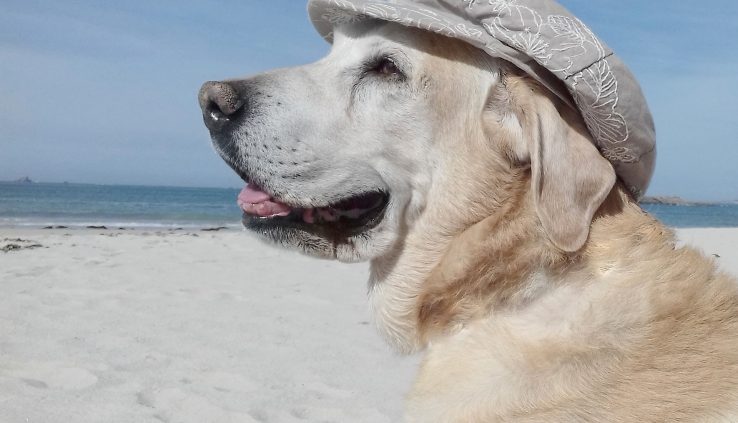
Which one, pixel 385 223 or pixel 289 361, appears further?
pixel 289 361

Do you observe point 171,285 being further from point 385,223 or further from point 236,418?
point 385,223

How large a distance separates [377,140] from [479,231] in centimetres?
51

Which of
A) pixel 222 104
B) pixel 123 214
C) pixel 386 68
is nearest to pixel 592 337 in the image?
pixel 386 68

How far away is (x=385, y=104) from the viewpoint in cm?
271

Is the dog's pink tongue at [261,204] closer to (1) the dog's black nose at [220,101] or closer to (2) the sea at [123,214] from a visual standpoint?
(1) the dog's black nose at [220,101]

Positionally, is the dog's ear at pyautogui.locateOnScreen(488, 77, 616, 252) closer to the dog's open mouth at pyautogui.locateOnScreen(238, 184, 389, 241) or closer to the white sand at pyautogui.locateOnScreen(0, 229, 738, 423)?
the dog's open mouth at pyautogui.locateOnScreen(238, 184, 389, 241)

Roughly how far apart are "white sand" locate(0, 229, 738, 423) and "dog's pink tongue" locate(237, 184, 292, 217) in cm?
178

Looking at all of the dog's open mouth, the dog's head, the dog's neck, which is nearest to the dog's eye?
the dog's head

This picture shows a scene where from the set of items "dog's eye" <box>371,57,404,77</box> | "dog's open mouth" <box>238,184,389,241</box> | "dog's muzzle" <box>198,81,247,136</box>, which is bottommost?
"dog's open mouth" <box>238,184,389,241</box>

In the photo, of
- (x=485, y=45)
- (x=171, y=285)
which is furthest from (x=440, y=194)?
(x=171, y=285)

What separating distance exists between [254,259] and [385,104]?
787cm

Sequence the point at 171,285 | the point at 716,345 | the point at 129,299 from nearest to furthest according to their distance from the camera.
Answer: the point at 716,345 < the point at 129,299 < the point at 171,285

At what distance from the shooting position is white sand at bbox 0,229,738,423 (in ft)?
14.1

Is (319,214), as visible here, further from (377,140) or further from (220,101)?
(220,101)
